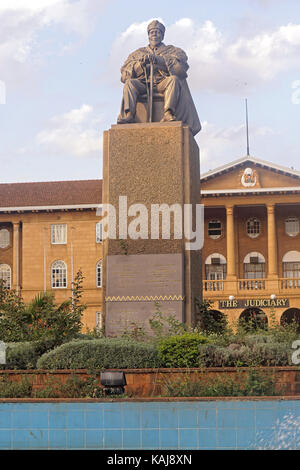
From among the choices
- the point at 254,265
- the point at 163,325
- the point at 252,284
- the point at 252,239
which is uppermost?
the point at 252,239

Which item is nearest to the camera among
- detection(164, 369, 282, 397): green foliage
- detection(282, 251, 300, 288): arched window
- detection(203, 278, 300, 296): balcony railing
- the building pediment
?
detection(164, 369, 282, 397): green foliage

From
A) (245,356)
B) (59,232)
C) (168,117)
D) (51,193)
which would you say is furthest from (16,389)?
(51,193)

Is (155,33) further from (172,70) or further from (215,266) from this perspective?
(215,266)

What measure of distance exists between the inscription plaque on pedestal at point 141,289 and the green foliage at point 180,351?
1647 millimetres

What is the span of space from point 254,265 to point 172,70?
46.6 metres

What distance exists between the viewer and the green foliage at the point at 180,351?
36.4 ft

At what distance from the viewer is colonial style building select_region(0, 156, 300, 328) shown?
188 feet

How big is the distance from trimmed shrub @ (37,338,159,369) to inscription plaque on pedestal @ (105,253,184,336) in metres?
1.81

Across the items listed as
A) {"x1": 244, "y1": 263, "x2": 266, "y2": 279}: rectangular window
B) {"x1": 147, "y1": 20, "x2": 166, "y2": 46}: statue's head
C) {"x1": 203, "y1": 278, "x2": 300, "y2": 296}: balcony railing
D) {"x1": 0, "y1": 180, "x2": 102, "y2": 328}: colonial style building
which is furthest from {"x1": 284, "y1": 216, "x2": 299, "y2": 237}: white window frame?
{"x1": 147, "y1": 20, "x2": 166, "y2": 46}: statue's head

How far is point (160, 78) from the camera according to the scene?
14.3 meters

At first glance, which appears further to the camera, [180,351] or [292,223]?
[292,223]

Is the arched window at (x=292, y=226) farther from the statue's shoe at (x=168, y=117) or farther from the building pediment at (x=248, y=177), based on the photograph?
the statue's shoe at (x=168, y=117)

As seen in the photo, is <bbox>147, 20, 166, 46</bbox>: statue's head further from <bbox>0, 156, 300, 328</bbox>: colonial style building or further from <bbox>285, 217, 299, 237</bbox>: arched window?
<bbox>285, 217, 299, 237</bbox>: arched window
